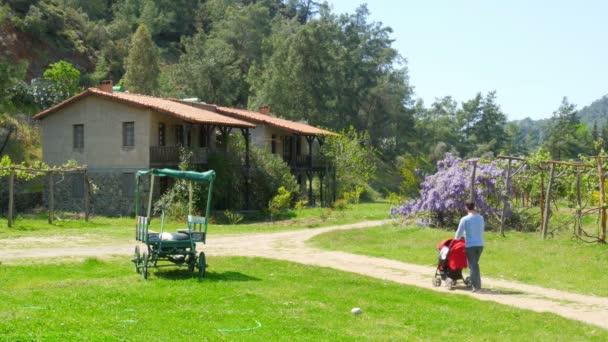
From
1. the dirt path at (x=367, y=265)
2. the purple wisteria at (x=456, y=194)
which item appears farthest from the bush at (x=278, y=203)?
the purple wisteria at (x=456, y=194)

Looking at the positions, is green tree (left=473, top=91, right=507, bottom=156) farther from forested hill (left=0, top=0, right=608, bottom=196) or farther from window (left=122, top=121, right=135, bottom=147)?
window (left=122, top=121, right=135, bottom=147)

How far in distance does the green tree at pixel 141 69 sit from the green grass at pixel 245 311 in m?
48.6

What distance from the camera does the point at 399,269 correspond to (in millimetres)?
16719

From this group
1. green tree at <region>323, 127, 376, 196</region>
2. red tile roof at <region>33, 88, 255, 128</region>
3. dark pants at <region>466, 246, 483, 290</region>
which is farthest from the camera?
green tree at <region>323, 127, 376, 196</region>

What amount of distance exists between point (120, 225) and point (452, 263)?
1887 cm

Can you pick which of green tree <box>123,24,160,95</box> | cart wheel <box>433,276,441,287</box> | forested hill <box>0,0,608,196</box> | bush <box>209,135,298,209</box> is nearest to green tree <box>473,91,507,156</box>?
forested hill <box>0,0,608,196</box>

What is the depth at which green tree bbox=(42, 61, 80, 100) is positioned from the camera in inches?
1957

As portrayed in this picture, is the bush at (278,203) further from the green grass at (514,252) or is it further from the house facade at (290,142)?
the green grass at (514,252)

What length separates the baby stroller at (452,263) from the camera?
13.9 m

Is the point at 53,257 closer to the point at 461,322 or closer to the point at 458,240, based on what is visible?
the point at 458,240

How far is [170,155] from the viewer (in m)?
35.1

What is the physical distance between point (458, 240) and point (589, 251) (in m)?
6.36

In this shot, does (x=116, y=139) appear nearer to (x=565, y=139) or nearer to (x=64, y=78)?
(x=64, y=78)

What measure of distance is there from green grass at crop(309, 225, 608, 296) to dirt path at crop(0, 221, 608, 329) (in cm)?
71
